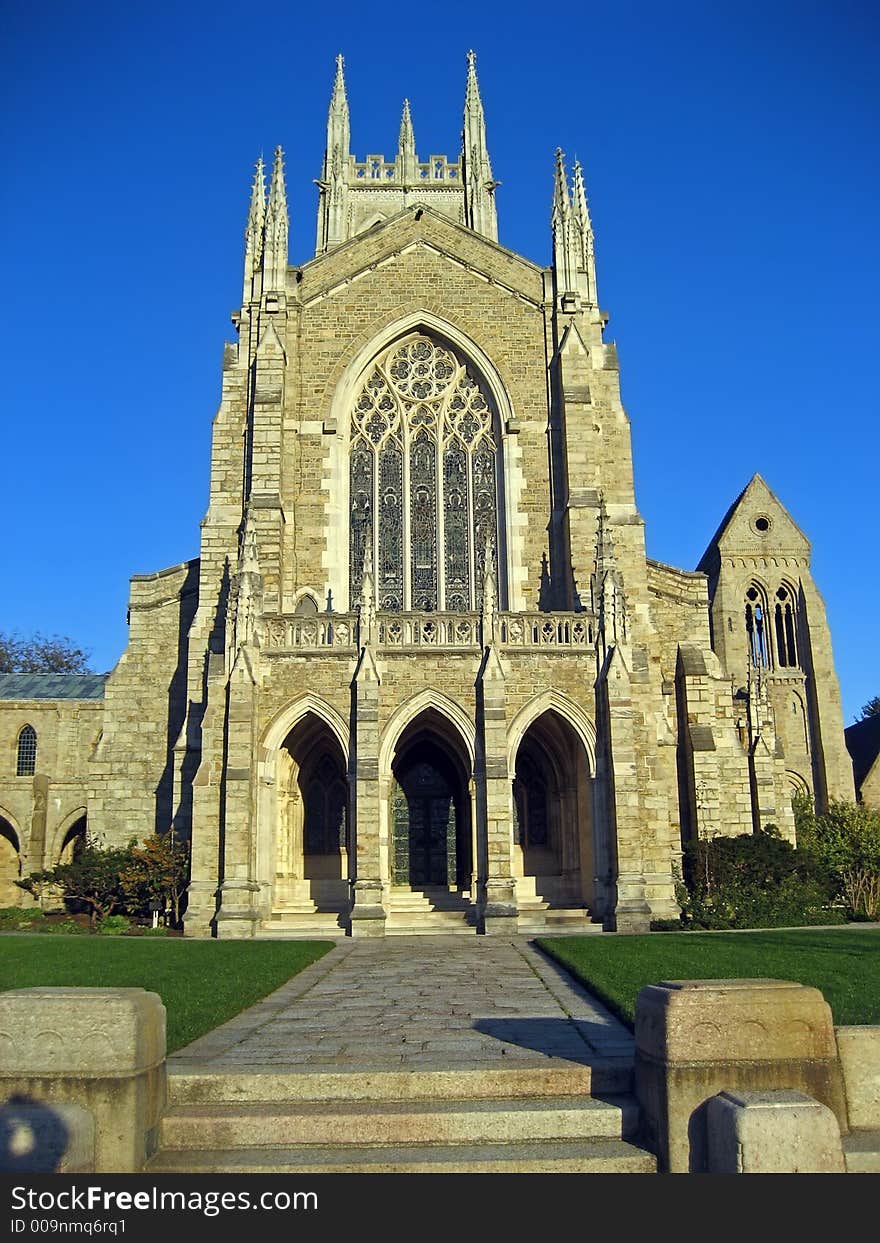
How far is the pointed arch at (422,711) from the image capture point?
21.2m

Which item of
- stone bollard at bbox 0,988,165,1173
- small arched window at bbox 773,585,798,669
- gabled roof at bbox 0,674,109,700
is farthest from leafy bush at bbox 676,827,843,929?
small arched window at bbox 773,585,798,669

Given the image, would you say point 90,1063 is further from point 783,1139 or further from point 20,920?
point 20,920

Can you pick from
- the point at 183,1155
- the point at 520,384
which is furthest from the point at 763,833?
the point at 183,1155

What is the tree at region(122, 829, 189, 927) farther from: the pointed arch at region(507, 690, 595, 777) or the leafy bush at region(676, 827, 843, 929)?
the leafy bush at region(676, 827, 843, 929)

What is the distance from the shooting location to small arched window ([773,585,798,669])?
53688mm

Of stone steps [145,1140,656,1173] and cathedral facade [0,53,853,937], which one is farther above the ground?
cathedral facade [0,53,853,937]

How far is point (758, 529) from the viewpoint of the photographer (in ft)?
184

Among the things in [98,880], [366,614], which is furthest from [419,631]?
[98,880]

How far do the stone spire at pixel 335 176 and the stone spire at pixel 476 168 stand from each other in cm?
600

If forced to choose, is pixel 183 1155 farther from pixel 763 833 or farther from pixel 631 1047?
pixel 763 833

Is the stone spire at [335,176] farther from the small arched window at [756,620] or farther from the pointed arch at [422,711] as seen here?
the pointed arch at [422,711]

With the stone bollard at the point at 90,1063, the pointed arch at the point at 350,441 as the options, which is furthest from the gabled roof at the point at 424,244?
the stone bollard at the point at 90,1063

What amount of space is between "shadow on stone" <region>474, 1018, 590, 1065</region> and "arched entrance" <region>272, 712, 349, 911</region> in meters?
13.0

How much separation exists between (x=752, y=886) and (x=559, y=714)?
5.78 metres
